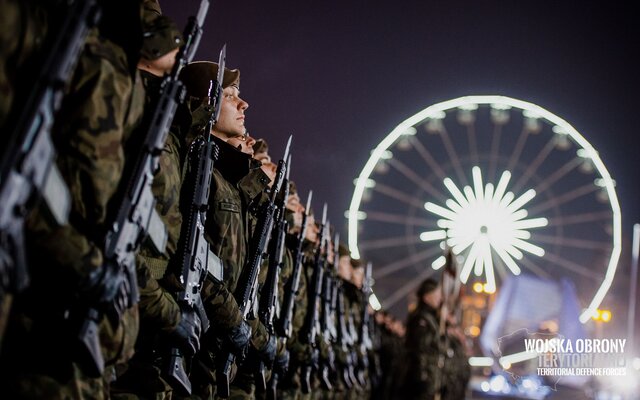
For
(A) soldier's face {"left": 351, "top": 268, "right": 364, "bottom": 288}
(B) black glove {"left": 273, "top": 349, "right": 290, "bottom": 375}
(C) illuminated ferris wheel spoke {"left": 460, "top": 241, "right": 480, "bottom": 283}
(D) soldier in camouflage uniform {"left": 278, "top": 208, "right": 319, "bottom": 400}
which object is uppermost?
(C) illuminated ferris wheel spoke {"left": 460, "top": 241, "right": 480, "bottom": 283}

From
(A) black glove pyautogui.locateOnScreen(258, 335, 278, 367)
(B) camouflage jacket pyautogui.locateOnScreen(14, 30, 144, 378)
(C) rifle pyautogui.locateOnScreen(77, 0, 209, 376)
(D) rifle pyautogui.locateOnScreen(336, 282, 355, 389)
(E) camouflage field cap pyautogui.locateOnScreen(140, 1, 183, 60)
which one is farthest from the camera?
(D) rifle pyautogui.locateOnScreen(336, 282, 355, 389)

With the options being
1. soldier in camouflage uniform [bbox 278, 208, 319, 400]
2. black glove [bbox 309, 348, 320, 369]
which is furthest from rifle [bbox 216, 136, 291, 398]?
black glove [bbox 309, 348, 320, 369]

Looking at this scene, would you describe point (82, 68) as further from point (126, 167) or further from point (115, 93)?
point (126, 167)

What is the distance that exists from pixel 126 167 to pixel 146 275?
0.50 meters

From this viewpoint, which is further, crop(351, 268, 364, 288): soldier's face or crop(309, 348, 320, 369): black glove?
crop(351, 268, 364, 288): soldier's face

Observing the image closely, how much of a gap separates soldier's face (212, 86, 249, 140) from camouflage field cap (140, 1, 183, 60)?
5.40 ft

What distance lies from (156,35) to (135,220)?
0.72 meters

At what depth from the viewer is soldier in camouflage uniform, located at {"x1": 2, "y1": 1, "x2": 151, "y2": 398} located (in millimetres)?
2291

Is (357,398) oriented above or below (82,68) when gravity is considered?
above

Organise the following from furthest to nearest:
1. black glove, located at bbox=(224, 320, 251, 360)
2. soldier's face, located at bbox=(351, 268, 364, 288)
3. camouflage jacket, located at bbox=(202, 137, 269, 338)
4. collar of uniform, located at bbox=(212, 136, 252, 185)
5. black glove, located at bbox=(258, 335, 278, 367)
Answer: soldier's face, located at bbox=(351, 268, 364, 288) < black glove, located at bbox=(258, 335, 278, 367) < collar of uniform, located at bbox=(212, 136, 252, 185) < black glove, located at bbox=(224, 320, 251, 360) < camouflage jacket, located at bbox=(202, 137, 269, 338)

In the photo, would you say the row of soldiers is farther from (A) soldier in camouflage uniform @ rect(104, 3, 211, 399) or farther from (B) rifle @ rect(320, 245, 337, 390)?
(B) rifle @ rect(320, 245, 337, 390)

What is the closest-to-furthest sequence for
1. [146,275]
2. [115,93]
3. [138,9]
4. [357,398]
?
[115,93], [138,9], [146,275], [357,398]

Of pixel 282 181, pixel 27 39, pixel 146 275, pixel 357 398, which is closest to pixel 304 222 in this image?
pixel 282 181

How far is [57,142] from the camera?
2.40 metres
